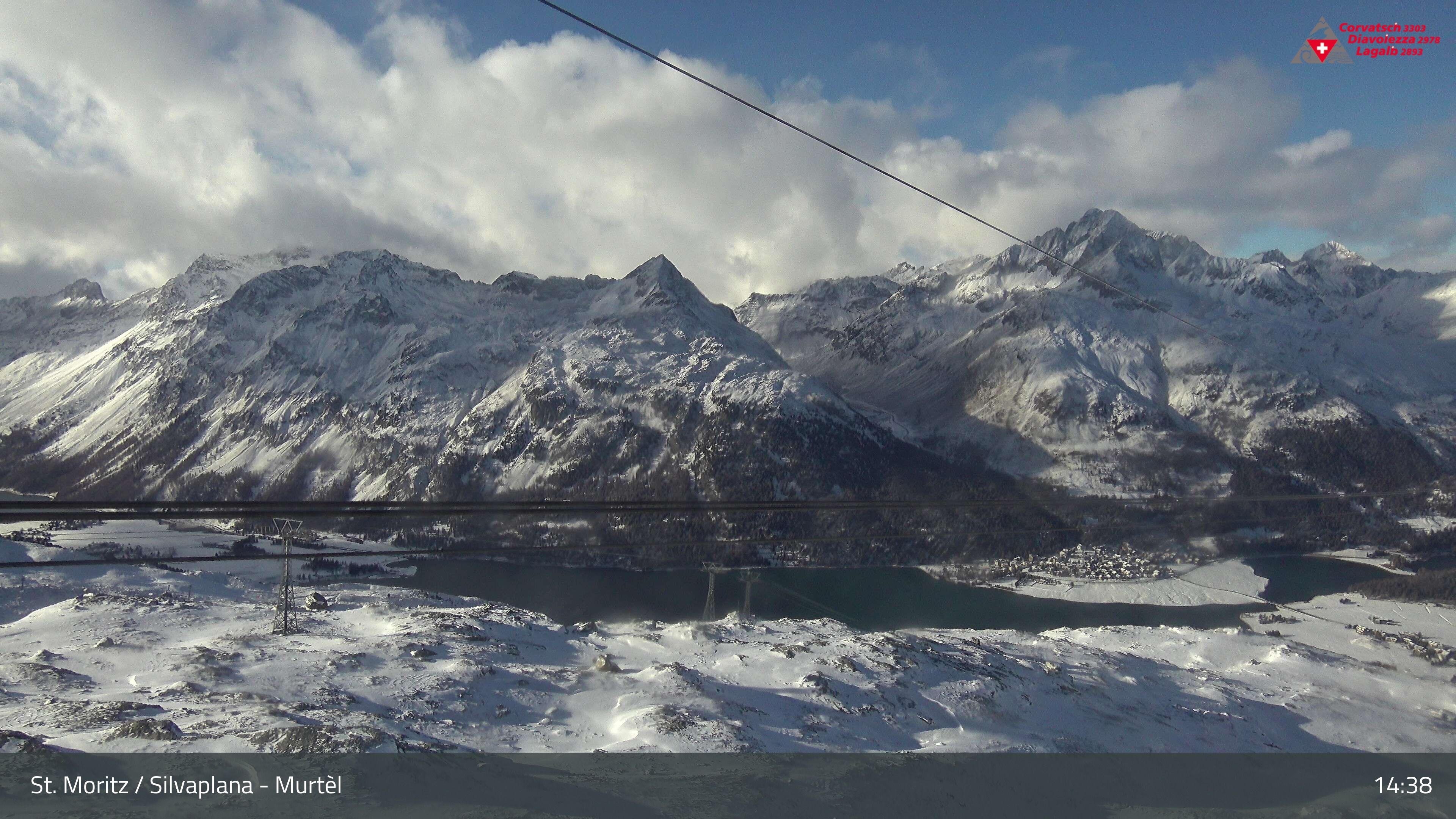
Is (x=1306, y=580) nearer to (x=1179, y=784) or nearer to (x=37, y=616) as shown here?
(x=1179, y=784)

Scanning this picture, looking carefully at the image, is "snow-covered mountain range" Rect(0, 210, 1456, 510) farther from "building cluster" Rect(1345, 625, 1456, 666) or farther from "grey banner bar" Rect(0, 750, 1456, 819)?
"grey banner bar" Rect(0, 750, 1456, 819)

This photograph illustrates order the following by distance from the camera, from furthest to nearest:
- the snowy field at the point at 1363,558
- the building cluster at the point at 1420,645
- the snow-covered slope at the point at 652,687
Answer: the snowy field at the point at 1363,558 < the building cluster at the point at 1420,645 < the snow-covered slope at the point at 652,687

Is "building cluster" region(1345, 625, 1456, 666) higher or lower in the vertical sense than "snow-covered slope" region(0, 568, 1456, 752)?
higher

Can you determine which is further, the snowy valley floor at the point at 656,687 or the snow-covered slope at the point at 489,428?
the snow-covered slope at the point at 489,428

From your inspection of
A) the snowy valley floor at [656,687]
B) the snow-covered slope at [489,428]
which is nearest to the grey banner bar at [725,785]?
the snowy valley floor at [656,687]

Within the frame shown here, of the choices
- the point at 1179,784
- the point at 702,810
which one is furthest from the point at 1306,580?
the point at 702,810

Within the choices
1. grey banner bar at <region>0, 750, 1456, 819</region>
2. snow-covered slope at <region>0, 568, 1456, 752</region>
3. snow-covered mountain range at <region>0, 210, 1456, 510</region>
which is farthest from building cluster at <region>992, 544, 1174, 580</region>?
grey banner bar at <region>0, 750, 1456, 819</region>

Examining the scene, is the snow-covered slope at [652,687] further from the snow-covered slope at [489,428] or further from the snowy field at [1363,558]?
the snow-covered slope at [489,428]
